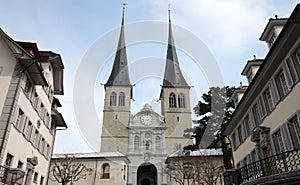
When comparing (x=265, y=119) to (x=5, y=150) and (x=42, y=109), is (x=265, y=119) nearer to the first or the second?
(x=5, y=150)

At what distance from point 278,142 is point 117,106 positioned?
47.2m

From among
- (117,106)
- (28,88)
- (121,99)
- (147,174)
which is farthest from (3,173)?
(121,99)

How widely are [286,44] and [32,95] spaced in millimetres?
14373

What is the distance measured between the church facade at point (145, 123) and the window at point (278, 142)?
3531cm

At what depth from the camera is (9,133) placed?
12609 mm

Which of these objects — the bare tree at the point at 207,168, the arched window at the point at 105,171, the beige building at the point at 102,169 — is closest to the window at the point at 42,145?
the beige building at the point at 102,169

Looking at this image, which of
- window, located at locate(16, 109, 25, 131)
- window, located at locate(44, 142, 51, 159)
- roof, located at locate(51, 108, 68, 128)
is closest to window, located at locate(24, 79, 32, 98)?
window, located at locate(16, 109, 25, 131)

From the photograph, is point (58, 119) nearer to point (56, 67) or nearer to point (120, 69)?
point (56, 67)

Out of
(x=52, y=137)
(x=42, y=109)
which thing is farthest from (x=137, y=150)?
(x=42, y=109)

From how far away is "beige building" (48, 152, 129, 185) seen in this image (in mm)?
35188

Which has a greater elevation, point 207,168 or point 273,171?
point 207,168

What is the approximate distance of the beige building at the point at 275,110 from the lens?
32.9 ft

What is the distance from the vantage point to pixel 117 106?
57875 mm

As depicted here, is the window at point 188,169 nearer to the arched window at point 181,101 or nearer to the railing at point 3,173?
the railing at point 3,173
